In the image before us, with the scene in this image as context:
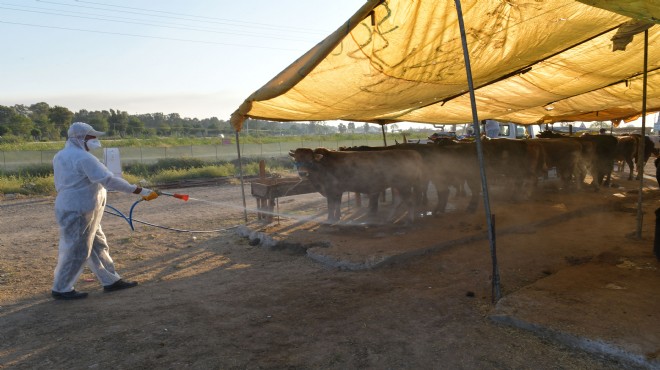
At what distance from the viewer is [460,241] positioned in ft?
23.5

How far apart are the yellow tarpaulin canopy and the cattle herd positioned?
99cm

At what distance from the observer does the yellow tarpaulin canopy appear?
190 inches

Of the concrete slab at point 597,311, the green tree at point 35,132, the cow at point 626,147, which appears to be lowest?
the concrete slab at point 597,311

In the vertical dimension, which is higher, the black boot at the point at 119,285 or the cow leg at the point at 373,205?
the cow leg at the point at 373,205

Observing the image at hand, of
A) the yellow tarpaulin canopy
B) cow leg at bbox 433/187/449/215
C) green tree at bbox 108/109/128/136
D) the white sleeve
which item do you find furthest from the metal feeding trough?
green tree at bbox 108/109/128/136

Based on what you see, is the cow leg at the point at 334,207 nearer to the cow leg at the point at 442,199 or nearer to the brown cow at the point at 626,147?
the cow leg at the point at 442,199

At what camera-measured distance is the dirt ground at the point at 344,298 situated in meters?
3.69

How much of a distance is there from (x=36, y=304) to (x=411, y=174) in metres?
6.57

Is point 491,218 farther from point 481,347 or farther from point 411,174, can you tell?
point 411,174

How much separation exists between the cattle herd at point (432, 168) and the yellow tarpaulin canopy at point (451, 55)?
99cm

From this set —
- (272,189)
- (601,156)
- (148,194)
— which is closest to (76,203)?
(148,194)

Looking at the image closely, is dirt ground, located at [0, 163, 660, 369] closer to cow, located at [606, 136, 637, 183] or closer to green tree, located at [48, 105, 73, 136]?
cow, located at [606, 136, 637, 183]

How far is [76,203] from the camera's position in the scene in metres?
5.46

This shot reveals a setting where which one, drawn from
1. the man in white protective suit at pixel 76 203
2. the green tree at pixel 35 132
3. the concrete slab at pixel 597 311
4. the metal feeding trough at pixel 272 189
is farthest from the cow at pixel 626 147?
the green tree at pixel 35 132
